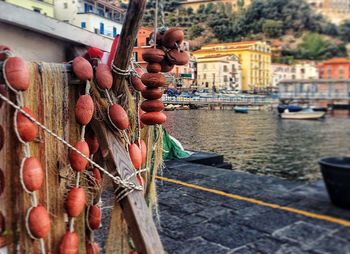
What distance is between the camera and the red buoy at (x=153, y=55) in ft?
5.29

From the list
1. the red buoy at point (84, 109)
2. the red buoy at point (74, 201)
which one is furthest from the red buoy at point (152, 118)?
the red buoy at point (74, 201)

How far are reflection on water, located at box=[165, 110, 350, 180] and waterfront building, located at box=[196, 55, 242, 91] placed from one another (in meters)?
0.33

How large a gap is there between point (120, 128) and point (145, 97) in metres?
0.27

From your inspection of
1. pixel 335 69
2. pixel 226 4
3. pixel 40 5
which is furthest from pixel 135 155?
pixel 226 4

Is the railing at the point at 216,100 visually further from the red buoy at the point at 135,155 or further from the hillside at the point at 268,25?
the red buoy at the point at 135,155

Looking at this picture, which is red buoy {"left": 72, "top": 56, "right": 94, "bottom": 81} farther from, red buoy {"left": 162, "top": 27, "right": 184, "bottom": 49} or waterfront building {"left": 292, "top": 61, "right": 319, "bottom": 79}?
waterfront building {"left": 292, "top": 61, "right": 319, "bottom": 79}

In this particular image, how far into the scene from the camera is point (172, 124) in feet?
12.4

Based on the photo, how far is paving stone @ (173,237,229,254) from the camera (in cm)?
234

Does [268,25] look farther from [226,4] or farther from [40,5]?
[40,5]

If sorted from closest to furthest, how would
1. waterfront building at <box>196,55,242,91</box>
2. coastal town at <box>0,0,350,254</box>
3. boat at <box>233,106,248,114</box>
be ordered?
coastal town at <box>0,0,350,254</box>, boat at <box>233,106,248,114</box>, waterfront building at <box>196,55,242,91</box>

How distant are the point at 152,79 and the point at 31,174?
0.66 meters

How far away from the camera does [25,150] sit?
1327mm

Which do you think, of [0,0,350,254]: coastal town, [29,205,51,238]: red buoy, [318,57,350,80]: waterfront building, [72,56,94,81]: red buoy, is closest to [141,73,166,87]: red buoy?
[0,0,350,254]: coastal town

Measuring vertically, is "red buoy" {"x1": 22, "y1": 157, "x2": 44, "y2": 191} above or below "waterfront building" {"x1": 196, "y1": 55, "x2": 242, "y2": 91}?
below
